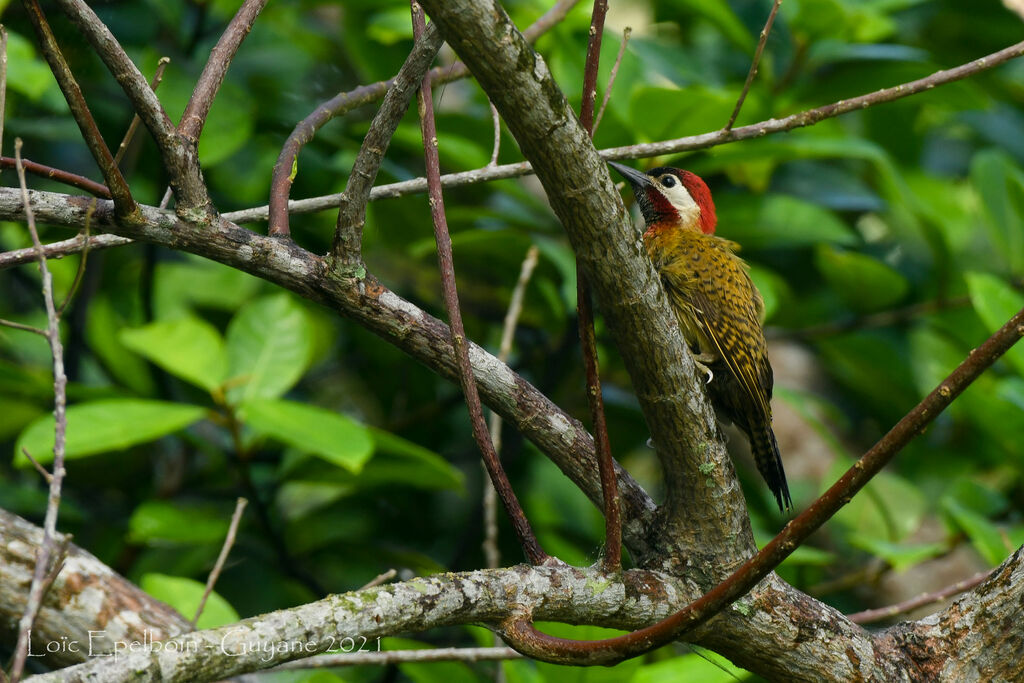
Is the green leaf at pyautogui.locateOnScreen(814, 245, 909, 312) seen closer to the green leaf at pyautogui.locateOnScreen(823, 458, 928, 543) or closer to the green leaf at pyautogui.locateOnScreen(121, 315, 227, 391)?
the green leaf at pyautogui.locateOnScreen(823, 458, 928, 543)

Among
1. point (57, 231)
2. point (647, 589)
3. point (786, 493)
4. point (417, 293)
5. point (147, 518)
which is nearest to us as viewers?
point (647, 589)

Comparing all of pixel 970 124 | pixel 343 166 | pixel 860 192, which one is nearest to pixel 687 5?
pixel 860 192

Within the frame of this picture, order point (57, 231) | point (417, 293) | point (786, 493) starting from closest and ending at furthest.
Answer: point (786, 493) < point (57, 231) < point (417, 293)

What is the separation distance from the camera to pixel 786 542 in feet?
5.19

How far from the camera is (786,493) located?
289 centimetres

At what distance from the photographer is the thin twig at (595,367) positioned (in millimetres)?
1774

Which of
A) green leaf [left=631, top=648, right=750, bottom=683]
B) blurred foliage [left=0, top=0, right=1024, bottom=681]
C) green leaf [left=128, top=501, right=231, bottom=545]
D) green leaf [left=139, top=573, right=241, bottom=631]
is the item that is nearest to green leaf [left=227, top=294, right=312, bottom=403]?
blurred foliage [left=0, top=0, right=1024, bottom=681]

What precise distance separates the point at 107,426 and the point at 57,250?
1.32m

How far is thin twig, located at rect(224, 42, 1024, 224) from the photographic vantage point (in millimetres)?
2072

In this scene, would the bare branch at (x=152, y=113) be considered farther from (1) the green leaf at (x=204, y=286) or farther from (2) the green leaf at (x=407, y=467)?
(1) the green leaf at (x=204, y=286)

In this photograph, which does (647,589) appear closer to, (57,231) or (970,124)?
(57,231)

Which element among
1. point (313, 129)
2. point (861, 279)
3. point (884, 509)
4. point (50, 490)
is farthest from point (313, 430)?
point (861, 279)

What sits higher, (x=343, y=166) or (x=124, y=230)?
(x=343, y=166)

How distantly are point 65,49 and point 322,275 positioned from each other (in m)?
2.07
